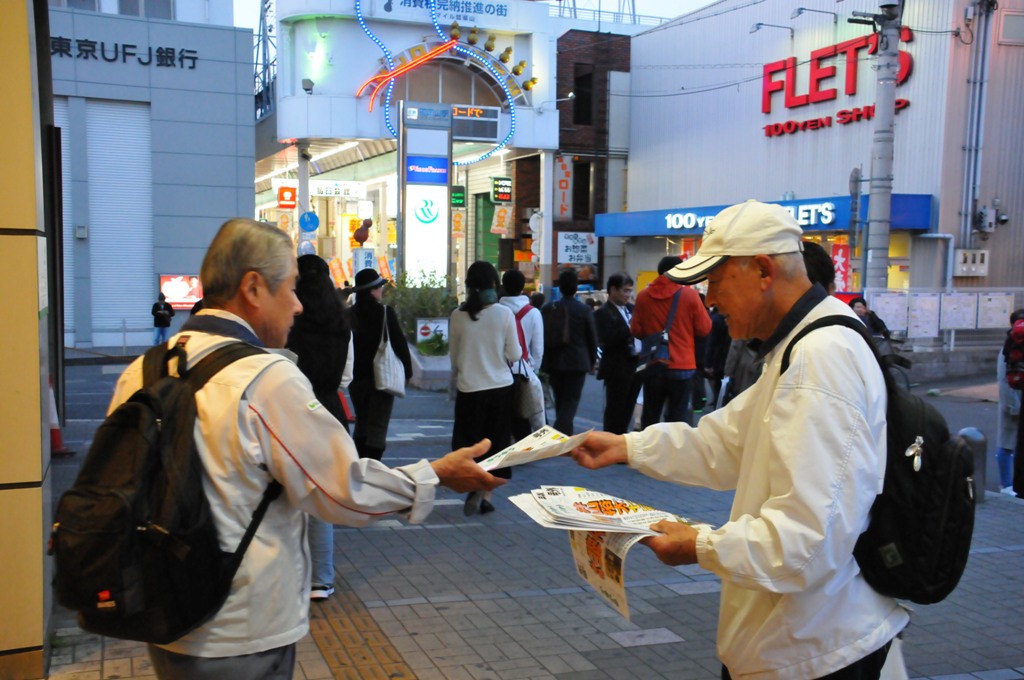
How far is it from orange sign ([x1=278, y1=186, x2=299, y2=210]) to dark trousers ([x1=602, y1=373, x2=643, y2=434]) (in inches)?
945

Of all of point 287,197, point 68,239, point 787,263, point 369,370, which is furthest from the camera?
point 287,197

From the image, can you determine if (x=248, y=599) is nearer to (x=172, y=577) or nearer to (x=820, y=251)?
(x=172, y=577)

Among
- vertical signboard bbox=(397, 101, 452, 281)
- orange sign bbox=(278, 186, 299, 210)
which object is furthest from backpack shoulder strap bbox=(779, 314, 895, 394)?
orange sign bbox=(278, 186, 299, 210)

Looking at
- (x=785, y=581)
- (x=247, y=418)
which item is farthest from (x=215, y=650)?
(x=785, y=581)

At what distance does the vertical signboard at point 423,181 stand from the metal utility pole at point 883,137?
11.1 meters

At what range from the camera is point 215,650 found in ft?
7.61

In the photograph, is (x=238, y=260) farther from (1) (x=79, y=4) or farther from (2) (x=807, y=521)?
(1) (x=79, y=4)

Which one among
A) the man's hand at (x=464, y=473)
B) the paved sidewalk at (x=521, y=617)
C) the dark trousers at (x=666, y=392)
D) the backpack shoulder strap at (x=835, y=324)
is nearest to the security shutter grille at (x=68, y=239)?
the dark trousers at (x=666, y=392)

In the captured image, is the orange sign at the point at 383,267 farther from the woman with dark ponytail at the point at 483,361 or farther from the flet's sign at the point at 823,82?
the woman with dark ponytail at the point at 483,361

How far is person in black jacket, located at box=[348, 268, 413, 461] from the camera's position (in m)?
7.24

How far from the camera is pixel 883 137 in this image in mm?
15102

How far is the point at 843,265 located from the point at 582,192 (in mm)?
16920

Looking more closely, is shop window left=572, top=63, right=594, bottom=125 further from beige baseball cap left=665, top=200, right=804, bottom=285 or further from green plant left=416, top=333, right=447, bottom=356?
beige baseball cap left=665, top=200, right=804, bottom=285

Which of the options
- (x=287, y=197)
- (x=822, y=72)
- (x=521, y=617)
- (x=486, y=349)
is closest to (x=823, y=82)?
(x=822, y=72)
